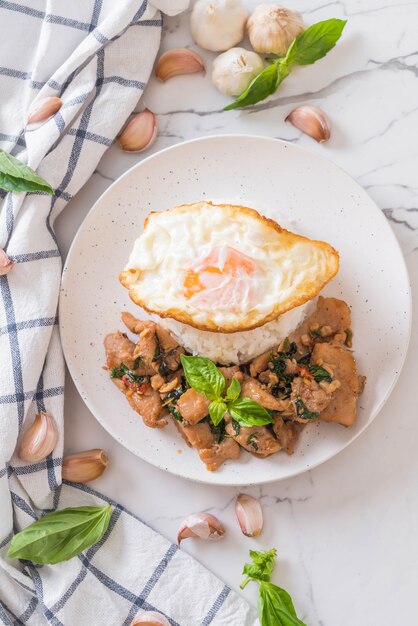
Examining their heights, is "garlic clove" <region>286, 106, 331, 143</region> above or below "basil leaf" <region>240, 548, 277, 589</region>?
above

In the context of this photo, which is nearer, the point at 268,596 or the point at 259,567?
the point at 268,596

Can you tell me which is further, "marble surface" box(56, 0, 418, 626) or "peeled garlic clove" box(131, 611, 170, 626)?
"marble surface" box(56, 0, 418, 626)

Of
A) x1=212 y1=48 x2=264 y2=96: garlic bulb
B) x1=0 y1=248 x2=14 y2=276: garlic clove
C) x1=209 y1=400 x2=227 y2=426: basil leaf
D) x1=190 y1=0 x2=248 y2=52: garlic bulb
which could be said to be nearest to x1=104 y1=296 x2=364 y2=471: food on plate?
x1=209 y1=400 x2=227 y2=426: basil leaf

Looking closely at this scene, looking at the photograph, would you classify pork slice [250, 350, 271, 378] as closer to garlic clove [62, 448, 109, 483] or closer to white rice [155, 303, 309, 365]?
white rice [155, 303, 309, 365]

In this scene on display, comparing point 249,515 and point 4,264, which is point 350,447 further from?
point 4,264

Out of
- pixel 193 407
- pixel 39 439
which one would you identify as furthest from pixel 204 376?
pixel 39 439

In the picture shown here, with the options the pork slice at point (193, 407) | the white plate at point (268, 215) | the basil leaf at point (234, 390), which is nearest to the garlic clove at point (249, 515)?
the white plate at point (268, 215)
